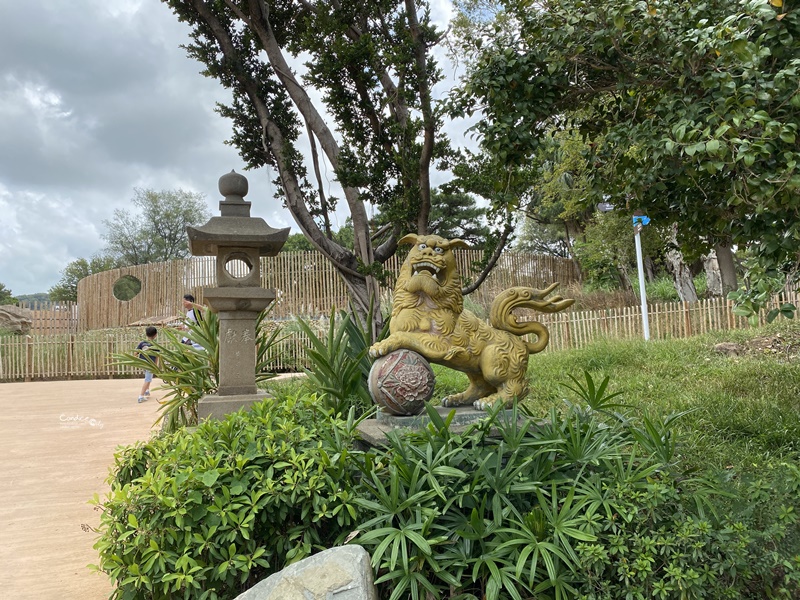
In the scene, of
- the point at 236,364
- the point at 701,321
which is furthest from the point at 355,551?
the point at 701,321

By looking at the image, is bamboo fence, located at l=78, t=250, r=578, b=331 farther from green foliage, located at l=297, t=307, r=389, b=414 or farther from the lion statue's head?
the lion statue's head

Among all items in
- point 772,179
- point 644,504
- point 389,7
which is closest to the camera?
point 644,504

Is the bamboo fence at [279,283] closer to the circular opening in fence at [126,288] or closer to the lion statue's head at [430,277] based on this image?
the circular opening in fence at [126,288]

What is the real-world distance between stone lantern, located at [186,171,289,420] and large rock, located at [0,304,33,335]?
63.9 feet

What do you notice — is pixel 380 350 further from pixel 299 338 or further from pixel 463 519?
pixel 299 338

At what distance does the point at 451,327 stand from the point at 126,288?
60.1ft

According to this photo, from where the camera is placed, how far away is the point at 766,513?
2291 mm

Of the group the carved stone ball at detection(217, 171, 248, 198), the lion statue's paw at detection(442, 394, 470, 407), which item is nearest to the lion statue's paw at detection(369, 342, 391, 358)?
the lion statue's paw at detection(442, 394, 470, 407)

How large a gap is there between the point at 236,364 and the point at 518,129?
11.1ft

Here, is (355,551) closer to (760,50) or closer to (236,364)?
(760,50)

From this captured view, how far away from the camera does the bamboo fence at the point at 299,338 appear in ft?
31.3

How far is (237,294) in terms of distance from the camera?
5.04 m

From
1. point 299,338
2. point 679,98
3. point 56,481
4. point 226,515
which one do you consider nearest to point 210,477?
point 226,515

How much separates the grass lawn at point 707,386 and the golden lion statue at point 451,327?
29.9 inches
